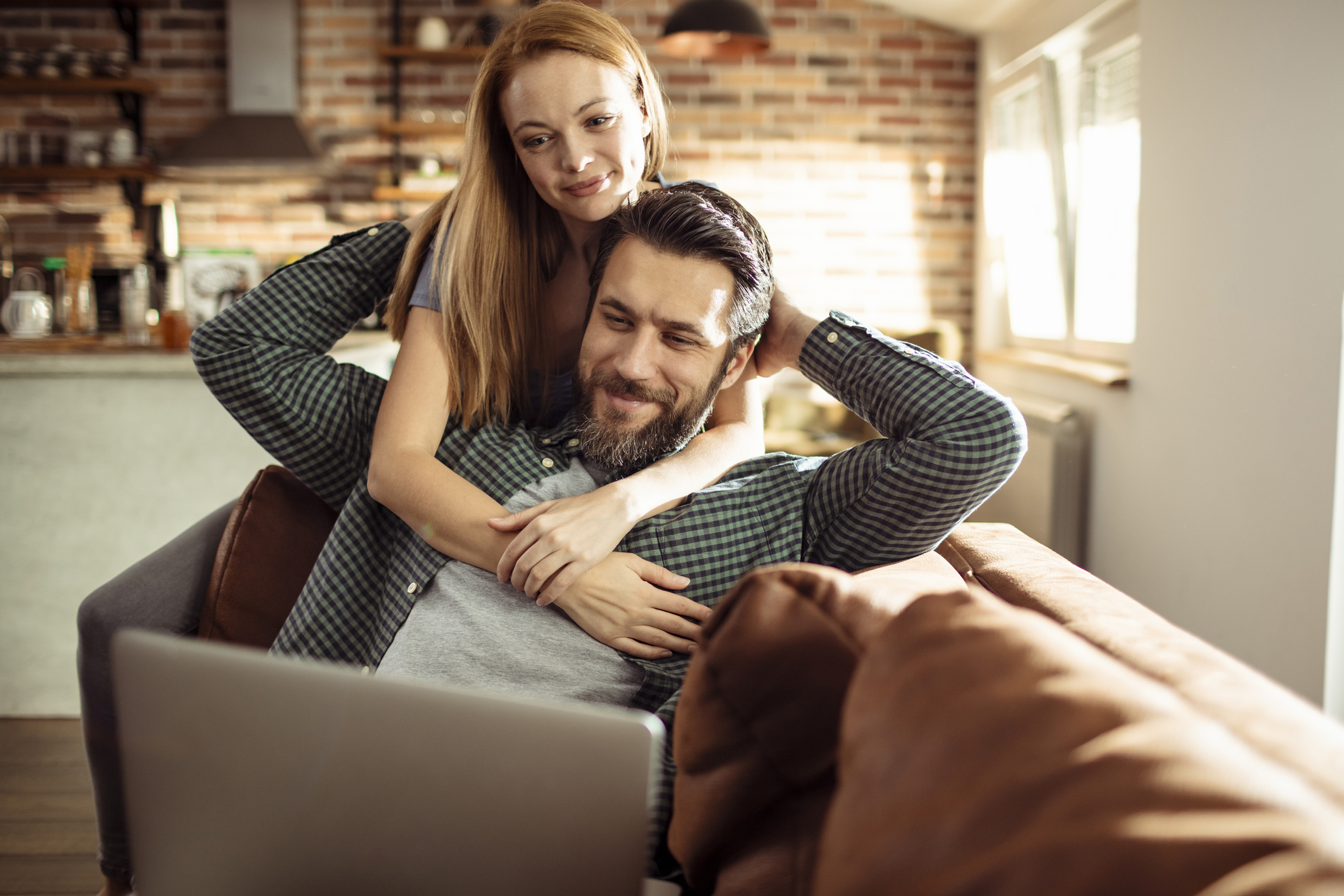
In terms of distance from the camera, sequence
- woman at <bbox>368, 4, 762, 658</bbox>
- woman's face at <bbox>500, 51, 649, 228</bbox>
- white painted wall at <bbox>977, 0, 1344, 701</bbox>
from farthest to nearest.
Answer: white painted wall at <bbox>977, 0, 1344, 701</bbox> < woman's face at <bbox>500, 51, 649, 228</bbox> < woman at <bbox>368, 4, 762, 658</bbox>

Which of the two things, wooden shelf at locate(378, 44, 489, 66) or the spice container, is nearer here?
the spice container

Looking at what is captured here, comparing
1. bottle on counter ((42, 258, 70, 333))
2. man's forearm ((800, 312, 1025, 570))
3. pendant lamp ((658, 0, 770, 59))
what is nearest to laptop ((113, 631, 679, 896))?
man's forearm ((800, 312, 1025, 570))

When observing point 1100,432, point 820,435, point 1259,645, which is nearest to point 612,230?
point 1259,645

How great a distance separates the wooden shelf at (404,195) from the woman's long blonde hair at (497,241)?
342 centimetres

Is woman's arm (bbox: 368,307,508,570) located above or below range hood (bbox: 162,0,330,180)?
below

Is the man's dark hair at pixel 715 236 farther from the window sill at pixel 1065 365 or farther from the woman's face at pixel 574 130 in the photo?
the window sill at pixel 1065 365

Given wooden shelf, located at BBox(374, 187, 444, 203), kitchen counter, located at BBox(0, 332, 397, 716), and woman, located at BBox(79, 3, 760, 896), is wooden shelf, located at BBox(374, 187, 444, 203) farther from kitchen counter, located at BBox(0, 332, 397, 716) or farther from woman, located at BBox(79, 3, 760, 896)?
woman, located at BBox(79, 3, 760, 896)

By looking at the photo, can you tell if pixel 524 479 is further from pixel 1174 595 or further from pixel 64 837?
pixel 1174 595

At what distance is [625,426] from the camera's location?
131 cm

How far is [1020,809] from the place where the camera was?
0.44 meters

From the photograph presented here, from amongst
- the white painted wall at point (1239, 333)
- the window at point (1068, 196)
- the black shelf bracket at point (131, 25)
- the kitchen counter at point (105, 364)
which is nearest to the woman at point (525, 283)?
the kitchen counter at point (105, 364)

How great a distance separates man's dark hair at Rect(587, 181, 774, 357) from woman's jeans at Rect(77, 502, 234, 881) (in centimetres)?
71

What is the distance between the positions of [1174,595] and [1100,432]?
741 mm

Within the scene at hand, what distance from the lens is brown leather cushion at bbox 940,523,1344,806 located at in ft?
1.67
